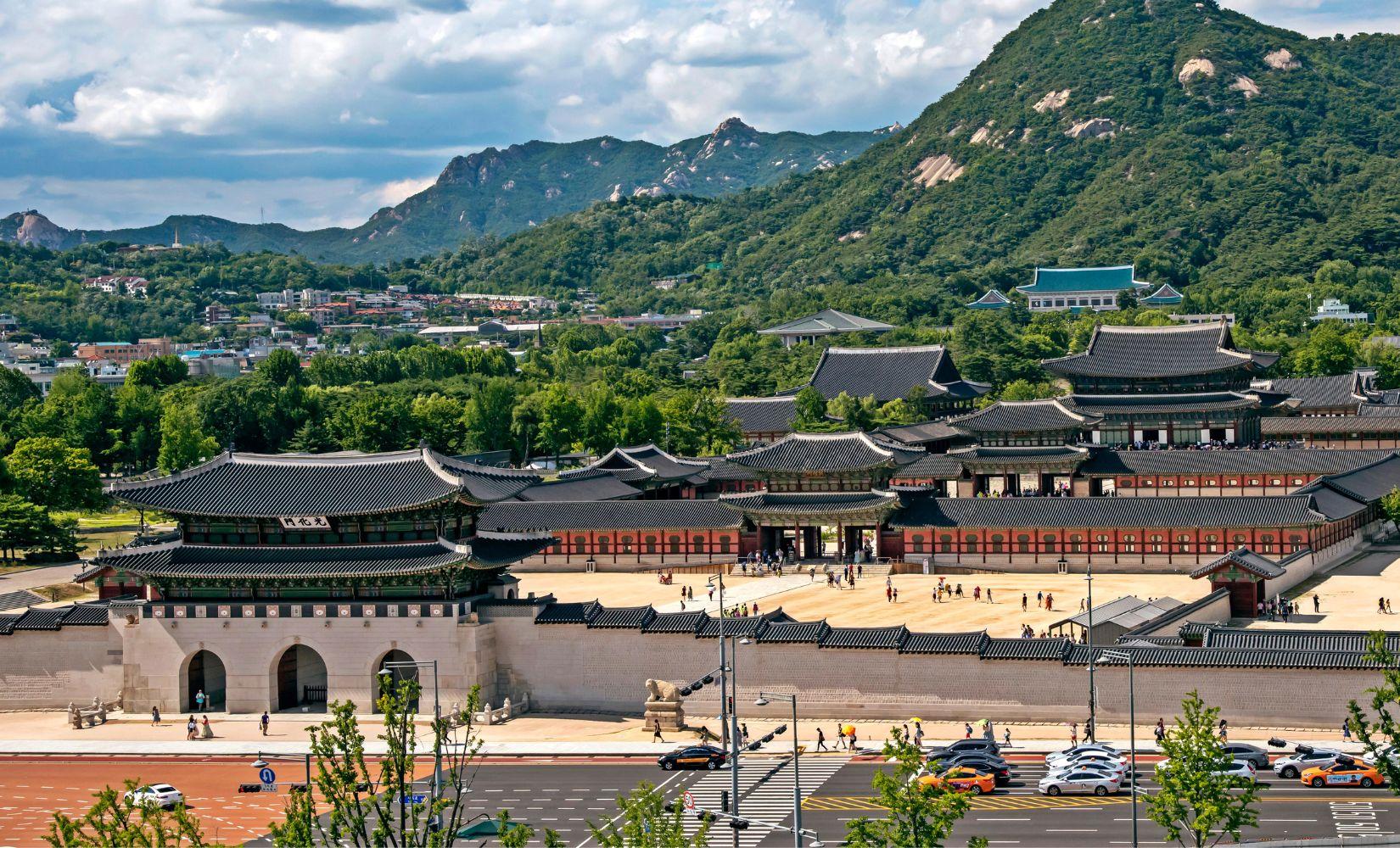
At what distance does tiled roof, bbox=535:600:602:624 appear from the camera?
6500 centimetres

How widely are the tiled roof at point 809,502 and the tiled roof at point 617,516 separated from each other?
1.12m

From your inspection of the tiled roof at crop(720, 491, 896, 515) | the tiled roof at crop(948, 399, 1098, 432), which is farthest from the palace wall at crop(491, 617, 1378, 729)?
the tiled roof at crop(948, 399, 1098, 432)

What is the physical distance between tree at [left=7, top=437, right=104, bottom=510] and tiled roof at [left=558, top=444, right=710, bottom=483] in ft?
94.8

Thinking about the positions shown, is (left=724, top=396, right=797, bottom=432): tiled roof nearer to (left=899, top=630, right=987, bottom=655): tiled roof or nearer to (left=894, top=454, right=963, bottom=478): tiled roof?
(left=894, top=454, right=963, bottom=478): tiled roof

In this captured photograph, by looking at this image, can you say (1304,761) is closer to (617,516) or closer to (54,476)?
(617,516)

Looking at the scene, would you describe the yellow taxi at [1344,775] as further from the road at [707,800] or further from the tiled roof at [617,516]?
the tiled roof at [617,516]

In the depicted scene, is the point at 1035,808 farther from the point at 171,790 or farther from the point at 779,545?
the point at 779,545

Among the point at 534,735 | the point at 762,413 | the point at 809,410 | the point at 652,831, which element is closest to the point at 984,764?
the point at 534,735

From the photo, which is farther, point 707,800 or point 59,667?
point 59,667

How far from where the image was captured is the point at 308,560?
217 ft

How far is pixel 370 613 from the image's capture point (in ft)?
216

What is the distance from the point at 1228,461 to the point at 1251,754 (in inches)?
2231

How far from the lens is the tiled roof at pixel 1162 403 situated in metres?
115

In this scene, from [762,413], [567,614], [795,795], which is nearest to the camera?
[795,795]
